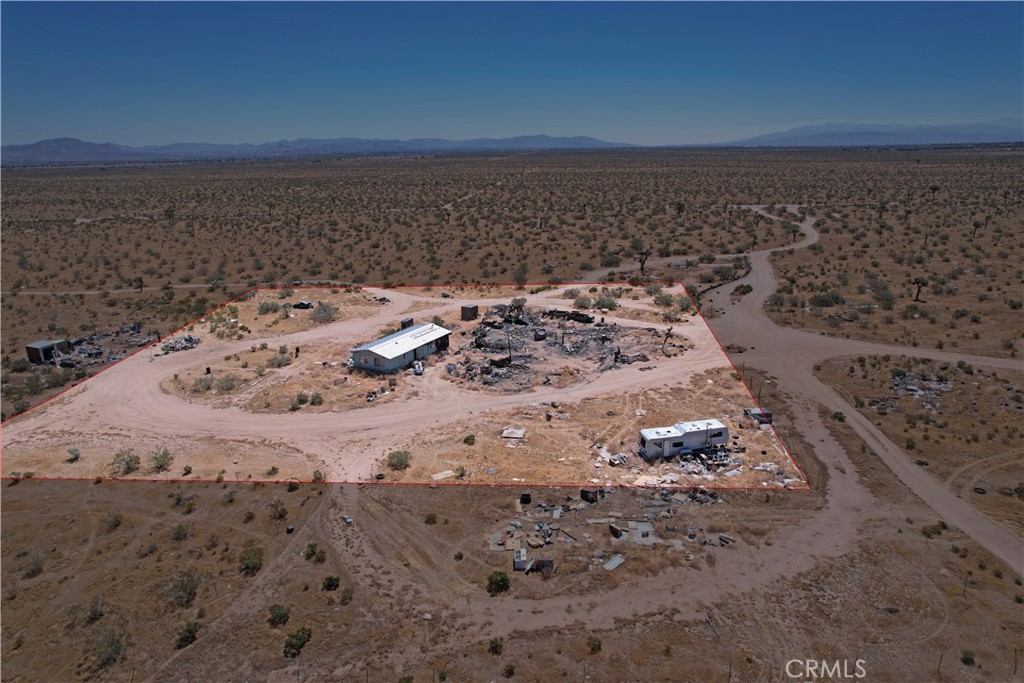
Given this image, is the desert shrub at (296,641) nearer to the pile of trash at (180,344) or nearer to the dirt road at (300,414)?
the dirt road at (300,414)

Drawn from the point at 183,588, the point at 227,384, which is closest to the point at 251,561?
the point at 183,588

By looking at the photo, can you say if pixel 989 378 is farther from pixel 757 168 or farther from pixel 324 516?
pixel 757 168

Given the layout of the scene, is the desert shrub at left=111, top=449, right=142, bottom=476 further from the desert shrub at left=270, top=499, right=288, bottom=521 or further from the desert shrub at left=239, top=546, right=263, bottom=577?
the desert shrub at left=239, top=546, right=263, bottom=577

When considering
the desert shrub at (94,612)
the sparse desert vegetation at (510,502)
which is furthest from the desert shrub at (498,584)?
the desert shrub at (94,612)

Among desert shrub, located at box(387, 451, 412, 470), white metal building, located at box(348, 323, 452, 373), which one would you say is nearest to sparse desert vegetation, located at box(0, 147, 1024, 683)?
desert shrub, located at box(387, 451, 412, 470)

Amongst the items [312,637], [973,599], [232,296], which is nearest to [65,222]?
[232,296]

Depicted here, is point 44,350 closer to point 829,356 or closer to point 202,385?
point 202,385
